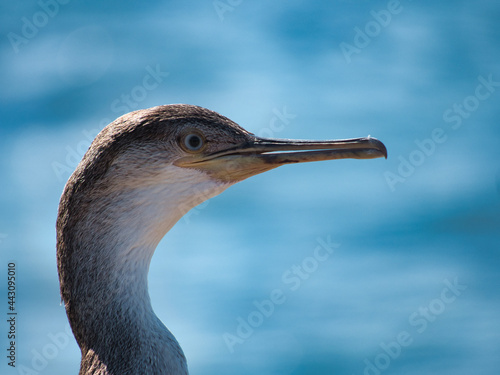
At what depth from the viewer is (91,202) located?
2.84 meters

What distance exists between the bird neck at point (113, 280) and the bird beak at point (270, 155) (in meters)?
0.34

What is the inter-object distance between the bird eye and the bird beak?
5 cm

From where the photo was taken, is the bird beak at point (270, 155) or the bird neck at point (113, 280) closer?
the bird neck at point (113, 280)

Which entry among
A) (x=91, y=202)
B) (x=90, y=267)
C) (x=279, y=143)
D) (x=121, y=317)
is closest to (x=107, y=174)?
(x=91, y=202)

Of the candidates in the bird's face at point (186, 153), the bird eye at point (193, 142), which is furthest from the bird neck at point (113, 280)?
the bird eye at point (193, 142)

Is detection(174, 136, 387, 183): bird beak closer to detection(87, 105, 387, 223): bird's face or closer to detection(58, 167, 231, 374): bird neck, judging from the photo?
detection(87, 105, 387, 223): bird's face

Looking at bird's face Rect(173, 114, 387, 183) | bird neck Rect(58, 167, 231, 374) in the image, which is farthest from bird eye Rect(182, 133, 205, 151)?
bird neck Rect(58, 167, 231, 374)

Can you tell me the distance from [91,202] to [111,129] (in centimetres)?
34

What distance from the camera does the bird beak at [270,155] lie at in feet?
10.1

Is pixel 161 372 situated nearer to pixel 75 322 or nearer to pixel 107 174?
pixel 75 322

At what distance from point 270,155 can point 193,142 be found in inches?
14.9

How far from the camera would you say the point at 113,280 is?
2.85 m

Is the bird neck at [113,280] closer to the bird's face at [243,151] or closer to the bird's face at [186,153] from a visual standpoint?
the bird's face at [186,153]

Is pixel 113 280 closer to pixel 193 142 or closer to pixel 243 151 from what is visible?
pixel 193 142
